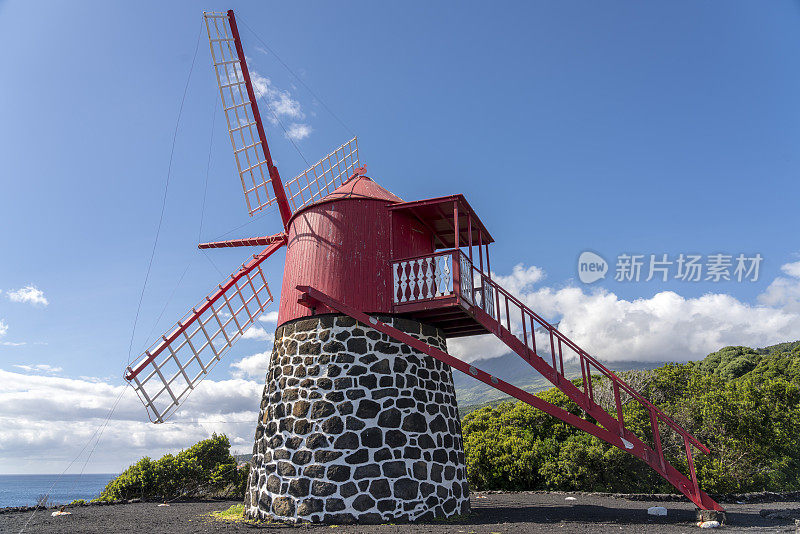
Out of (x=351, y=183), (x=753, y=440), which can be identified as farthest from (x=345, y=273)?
(x=753, y=440)

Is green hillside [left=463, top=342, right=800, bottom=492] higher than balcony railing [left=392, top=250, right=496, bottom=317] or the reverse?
the reverse

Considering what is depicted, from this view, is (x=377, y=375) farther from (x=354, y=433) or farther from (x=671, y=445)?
(x=671, y=445)

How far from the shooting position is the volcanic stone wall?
344 inches

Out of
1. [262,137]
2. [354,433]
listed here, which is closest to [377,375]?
[354,433]

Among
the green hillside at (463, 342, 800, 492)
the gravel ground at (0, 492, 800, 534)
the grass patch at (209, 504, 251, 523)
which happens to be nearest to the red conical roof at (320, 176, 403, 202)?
the gravel ground at (0, 492, 800, 534)

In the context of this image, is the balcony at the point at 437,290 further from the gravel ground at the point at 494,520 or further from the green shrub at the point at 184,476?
the green shrub at the point at 184,476

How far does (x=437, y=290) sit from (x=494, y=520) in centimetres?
446

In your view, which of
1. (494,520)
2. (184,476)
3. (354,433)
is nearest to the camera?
(354,433)

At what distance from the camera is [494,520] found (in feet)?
29.9

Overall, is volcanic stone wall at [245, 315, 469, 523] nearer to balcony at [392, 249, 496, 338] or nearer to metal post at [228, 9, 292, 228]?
balcony at [392, 249, 496, 338]

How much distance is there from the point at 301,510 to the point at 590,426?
543cm

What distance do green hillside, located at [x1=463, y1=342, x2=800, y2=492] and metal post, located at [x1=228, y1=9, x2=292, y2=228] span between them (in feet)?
33.5

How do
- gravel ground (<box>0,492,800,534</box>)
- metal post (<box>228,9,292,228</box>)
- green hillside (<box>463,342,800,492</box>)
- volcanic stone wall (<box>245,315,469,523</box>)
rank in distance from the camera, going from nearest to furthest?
1. gravel ground (<box>0,492,800,534</box>)
2. volcanic stone wall (<box>245,315,469,523</box>)
3. metal post (<box>228,9,292,228</box>)
4. green hillside (<box>463,342,800,492</box>)

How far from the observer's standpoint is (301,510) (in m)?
8.73
